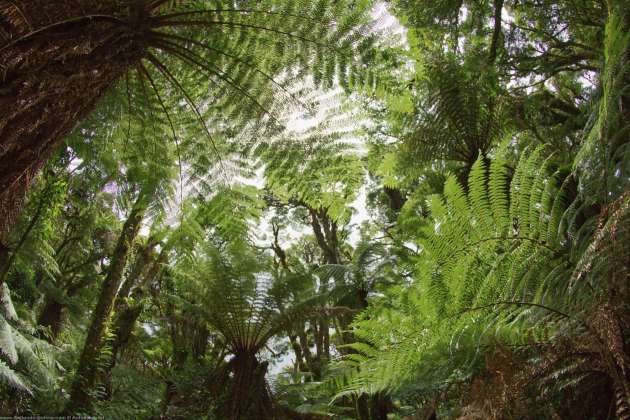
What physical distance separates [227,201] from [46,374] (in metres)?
3.90

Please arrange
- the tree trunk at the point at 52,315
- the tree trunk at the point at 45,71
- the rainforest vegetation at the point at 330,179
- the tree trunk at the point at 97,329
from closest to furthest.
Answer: the tree trunk at the point at 45,71, the rainforest vegetation at the point at 330,179, the tree trunk at the point at 97,329, the tree trunk at the point at 52,315

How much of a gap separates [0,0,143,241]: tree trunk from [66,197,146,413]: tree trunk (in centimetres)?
245

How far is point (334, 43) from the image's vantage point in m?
1.67

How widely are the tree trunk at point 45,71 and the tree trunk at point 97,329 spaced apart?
96.3 inches

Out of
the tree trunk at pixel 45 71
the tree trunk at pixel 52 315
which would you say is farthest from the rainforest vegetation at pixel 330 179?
the tree trunk at pixel 52 315

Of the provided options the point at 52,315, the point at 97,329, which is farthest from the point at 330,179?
the point at 52,315

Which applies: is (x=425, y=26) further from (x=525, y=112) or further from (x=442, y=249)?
(x=442, y=249)

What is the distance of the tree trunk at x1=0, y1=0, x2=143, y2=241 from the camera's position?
0.90 meters

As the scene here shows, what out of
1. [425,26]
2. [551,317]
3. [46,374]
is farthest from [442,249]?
[46,374]

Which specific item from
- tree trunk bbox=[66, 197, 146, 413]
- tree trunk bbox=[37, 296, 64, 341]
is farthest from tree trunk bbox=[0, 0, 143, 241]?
tree trunk bbox=[37, 296, 64, 341]

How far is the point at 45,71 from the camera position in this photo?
95 centimetres

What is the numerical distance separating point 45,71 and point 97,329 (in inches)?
137

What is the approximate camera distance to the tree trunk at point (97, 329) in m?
3.66

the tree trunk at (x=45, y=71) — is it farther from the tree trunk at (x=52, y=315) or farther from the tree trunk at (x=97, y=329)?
the tree trunk at (x=52, y=315)
